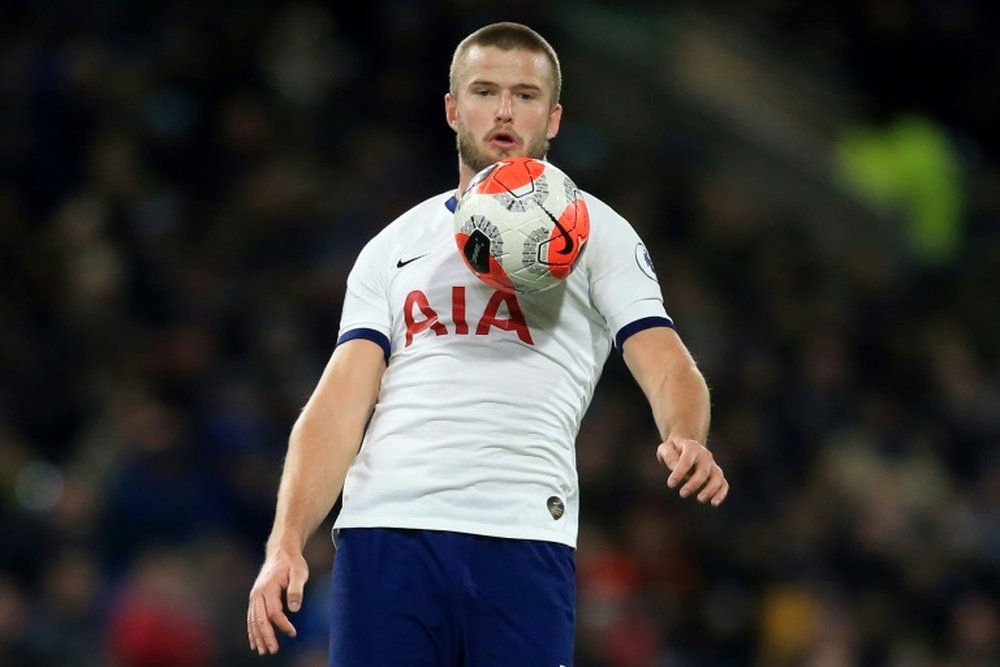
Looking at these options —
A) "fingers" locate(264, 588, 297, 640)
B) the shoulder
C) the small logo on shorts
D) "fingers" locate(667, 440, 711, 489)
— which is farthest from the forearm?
"fingers" locate(264, 588, 297, 640)

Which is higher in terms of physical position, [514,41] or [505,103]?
[514,41]

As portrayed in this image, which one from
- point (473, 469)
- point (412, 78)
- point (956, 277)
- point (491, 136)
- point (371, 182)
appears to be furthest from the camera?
point (956, 277)

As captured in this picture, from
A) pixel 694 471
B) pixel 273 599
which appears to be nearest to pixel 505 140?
pixel 694 471

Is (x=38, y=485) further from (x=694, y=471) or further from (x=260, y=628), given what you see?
(x=694, y=471)

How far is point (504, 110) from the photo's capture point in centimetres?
448

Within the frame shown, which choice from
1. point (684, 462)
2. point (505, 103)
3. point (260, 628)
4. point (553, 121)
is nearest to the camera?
point (684, 462)

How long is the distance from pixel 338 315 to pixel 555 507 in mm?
6114

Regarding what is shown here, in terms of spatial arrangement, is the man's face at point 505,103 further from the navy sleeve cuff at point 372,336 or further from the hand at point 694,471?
the hand at point 694,471

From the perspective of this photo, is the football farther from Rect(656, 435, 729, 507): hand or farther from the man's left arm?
Rect(656, 435, 729, 507): hand

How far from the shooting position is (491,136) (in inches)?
178

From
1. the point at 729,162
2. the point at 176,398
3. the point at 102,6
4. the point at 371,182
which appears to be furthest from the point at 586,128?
the point at 176,398

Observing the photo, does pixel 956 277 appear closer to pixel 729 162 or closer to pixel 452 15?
pixel 729 162

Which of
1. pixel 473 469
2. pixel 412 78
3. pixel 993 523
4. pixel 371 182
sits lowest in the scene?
pixel 473 469

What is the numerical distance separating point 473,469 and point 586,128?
31.0ft
